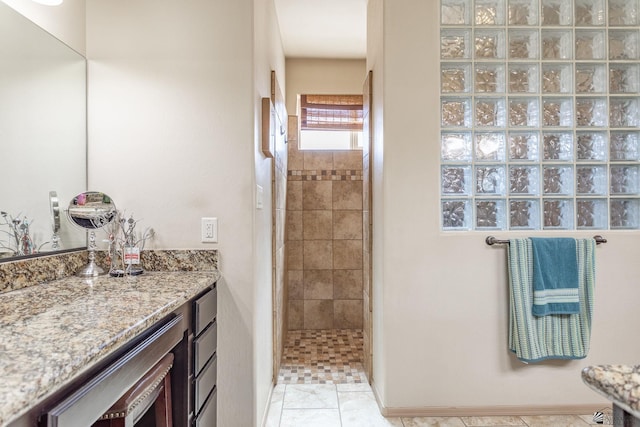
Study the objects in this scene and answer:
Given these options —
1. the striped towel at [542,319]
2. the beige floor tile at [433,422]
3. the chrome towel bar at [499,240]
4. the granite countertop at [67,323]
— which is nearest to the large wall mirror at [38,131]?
the granite countertop at [67,323]

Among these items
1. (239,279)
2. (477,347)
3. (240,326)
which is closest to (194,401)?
(240,326)

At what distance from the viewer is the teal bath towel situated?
1.92 meters

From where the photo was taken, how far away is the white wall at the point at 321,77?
3.76 m

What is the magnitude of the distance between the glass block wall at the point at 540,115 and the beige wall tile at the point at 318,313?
2067 millimetres

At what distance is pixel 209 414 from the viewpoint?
1.50 metres

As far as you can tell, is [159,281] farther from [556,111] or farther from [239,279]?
[556,111]

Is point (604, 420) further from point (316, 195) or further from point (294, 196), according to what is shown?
point (294, 196)

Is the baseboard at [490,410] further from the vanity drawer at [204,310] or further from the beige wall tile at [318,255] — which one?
the beige wall tile at [318,255]

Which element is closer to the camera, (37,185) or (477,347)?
(37,185)

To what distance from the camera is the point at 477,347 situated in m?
2.01

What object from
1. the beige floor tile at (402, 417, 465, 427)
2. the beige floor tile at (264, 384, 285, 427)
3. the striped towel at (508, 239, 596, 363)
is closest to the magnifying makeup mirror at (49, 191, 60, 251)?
the beige floor tile at (264, 384, 285, 427)

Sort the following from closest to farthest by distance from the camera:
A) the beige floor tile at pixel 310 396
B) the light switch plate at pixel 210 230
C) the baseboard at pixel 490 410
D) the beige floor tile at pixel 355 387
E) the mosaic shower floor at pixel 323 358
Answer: the light switch plate at pixel 210 230 < the baseboard at pixel 490 410 < the beige floor tile at pixel 310 396 < the beige floor tile at pixel 355 387 < the mosaic shower floor at pixel 323 358

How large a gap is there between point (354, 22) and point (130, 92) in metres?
1.97

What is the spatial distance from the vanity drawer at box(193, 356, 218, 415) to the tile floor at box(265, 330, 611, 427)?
636 mm
